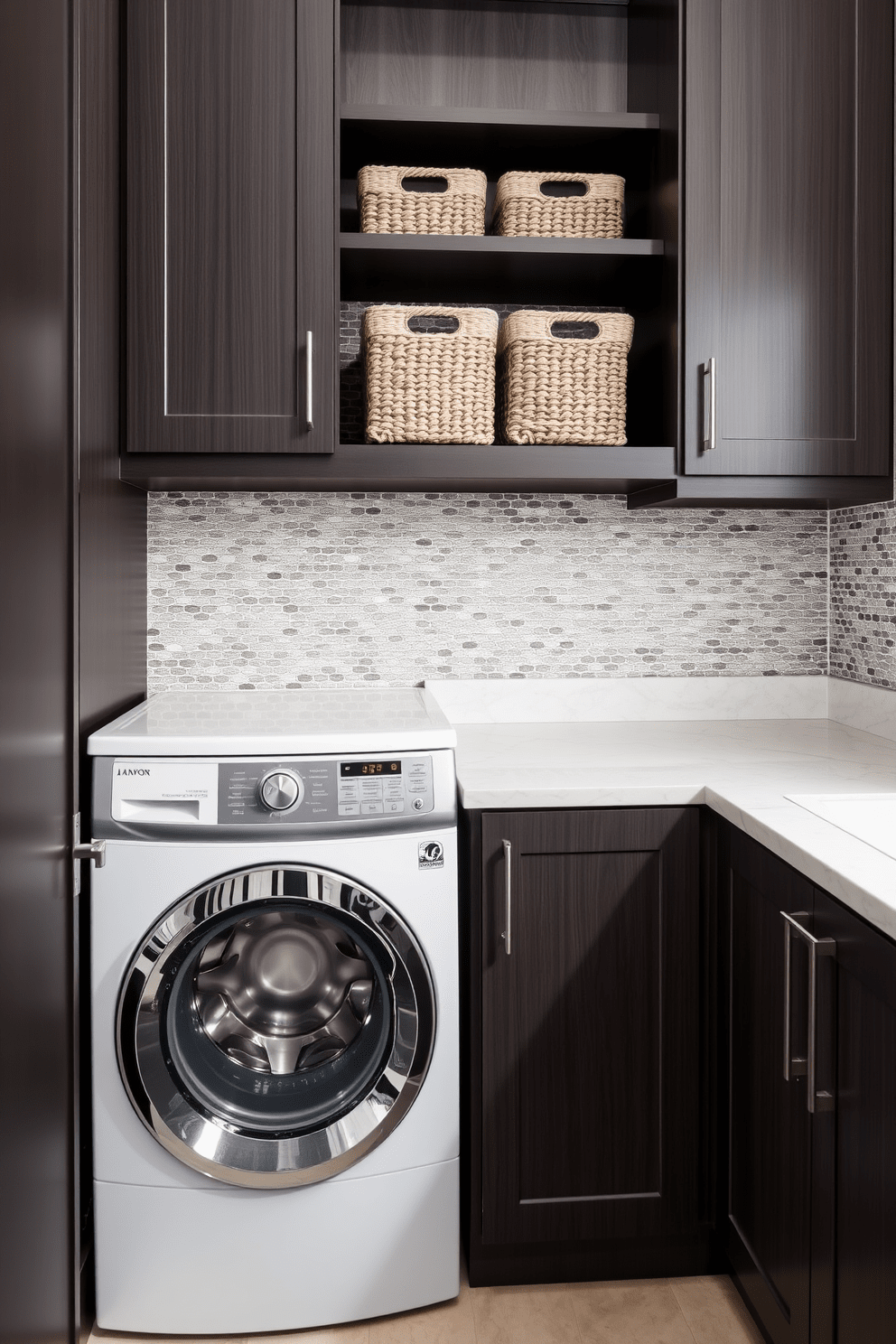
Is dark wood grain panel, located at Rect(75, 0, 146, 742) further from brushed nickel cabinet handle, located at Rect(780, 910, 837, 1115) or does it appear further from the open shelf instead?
brushed nickel cabinet handle, located at Rect(780, 910, 837, 1115)

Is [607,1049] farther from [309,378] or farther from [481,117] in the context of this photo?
[481,117]

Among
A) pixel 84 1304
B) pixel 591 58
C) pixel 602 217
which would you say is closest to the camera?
pixel 84 1304

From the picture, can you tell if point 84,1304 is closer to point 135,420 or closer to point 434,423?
point 135,420

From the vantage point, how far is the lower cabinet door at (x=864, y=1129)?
3.82 ft

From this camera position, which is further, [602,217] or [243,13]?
[602,217]

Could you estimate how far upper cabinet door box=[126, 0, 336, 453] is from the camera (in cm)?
188

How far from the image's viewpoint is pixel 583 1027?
177cm

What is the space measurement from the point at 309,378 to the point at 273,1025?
118 cm

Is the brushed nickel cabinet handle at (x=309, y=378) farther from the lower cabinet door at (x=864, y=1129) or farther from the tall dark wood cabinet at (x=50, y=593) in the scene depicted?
the lower cabinet door at (x=864, y=1129)

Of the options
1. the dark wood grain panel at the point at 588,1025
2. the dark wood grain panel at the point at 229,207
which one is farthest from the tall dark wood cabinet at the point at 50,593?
the dark wood grain panel at the point at 588,1025

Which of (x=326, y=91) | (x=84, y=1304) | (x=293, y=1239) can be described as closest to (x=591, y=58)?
(x=326, y=91)

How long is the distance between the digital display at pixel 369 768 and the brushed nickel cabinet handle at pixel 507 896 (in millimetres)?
225

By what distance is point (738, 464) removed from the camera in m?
2.01

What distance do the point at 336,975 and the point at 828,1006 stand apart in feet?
2.70
